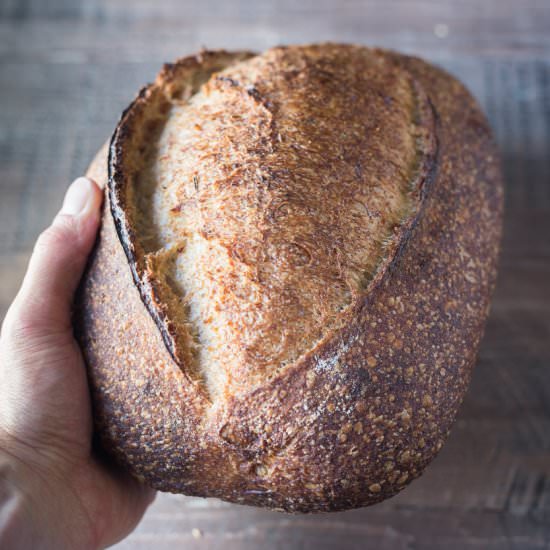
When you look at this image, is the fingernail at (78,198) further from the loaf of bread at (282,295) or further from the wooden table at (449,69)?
the wooden table at (449,69)

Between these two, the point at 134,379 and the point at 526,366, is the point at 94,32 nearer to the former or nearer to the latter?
the point at 134,379

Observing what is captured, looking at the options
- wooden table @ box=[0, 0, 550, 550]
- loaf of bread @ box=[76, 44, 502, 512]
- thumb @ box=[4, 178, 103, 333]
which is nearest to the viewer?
loaf of bread @ box=[76, 44, 502, 512]

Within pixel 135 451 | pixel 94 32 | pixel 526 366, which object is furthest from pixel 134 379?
pixel 94 32

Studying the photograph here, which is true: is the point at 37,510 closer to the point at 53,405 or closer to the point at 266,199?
the point at 53,405

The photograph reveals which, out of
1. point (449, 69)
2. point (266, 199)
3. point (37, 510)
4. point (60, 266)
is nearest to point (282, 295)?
point (266, 199)

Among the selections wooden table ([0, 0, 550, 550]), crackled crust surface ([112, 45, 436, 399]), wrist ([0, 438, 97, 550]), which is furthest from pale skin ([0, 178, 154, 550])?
wooden table ([0, 0, 550, 550])

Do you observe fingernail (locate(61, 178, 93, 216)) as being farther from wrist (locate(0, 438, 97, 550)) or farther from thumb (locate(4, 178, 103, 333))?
wrist (locate(0, 438, 97, 550))
